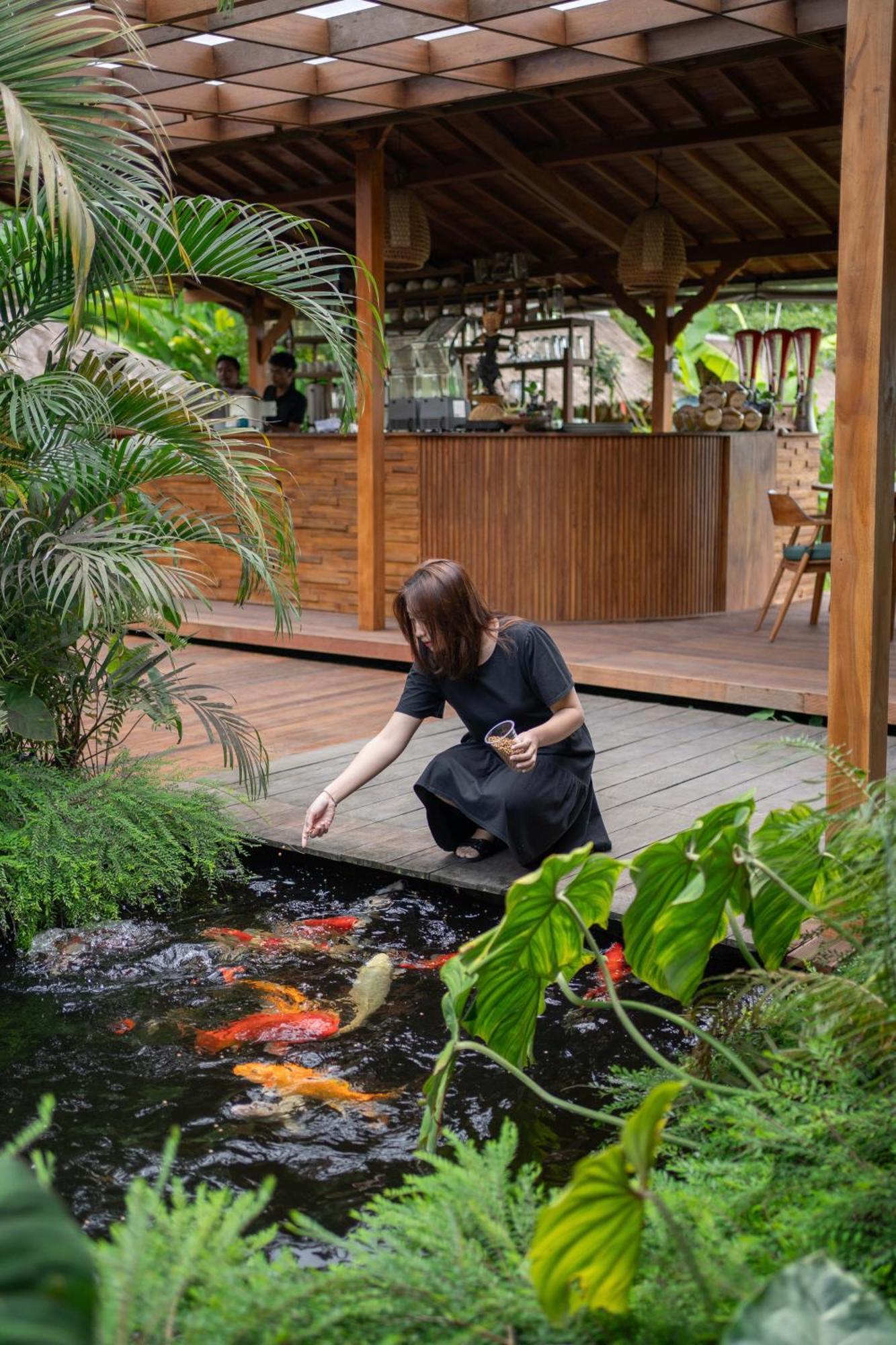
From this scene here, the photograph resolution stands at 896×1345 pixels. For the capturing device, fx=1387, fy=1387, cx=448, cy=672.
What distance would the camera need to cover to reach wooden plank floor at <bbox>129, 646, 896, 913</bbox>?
4.59 meters

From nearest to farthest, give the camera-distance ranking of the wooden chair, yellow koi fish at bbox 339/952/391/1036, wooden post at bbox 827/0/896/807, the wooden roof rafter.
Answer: yellow koi fish at bbox 339/952/391/1036 < wooden post at bbox 827/0/896/807 < the wooden roof rafter < the wooden chair

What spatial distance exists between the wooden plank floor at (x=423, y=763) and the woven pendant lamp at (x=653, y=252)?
139 inches

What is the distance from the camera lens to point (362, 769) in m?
4.02

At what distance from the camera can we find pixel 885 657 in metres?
4.02

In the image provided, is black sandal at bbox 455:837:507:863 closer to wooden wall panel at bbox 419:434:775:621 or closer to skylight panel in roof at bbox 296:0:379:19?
skylight panel in roof at bbox 296:0:379:19

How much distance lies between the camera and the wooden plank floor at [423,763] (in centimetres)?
459

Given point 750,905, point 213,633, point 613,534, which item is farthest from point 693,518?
point 750,905

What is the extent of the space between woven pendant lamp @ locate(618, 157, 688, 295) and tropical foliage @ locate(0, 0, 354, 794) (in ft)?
16.4

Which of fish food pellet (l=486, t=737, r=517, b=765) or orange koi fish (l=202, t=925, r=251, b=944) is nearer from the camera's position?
fish food pellet (l=486, t=737, r=517, b=765)

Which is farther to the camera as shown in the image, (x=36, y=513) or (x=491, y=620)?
(x=36, y=513)

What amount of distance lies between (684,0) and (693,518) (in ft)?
13.8

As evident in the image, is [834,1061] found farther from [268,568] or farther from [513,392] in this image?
[513,392]

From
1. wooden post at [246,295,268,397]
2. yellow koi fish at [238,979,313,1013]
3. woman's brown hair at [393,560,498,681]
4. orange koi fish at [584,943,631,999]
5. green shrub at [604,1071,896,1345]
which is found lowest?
orange koi fish at [584,943,631,999]

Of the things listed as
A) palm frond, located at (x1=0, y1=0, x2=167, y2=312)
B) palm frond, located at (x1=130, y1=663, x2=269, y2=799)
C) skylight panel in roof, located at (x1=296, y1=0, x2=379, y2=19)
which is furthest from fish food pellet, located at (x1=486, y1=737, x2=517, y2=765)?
skylight panel in roof, located at (x1=296, y1=0, x2=379, y2=19)
